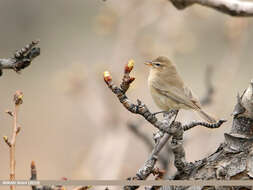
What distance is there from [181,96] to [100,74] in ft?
3.37

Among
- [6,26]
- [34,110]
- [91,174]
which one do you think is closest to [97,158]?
[91,174]

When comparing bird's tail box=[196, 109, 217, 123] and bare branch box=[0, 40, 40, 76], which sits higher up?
bird's tail box=[196, 109, 217, 123]

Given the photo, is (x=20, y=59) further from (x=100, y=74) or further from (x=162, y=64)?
(x=100, y=74)

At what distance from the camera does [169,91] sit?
3025 millimetres

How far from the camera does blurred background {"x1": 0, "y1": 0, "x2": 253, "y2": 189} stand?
3.69 meters

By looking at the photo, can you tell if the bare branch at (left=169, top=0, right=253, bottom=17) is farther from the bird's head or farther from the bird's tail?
the bird's head

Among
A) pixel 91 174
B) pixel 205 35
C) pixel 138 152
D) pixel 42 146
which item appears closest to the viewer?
pixel 91 174

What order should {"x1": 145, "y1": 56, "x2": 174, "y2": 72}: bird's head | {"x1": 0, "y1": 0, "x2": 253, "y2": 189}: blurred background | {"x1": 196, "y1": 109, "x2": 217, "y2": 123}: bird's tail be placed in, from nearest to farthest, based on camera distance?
{"x1": 196, "y1": 109, "x2": 217, "y2": 123}: bird's tail
{"x1": 145, "y1": 56, "x2": 174, "y2": 72}: bird's head
{"x1": 0, "y1": 0, "x2": 253, "y2": 189}: blurred background

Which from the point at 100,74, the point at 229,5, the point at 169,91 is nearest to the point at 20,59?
the point at 229,5

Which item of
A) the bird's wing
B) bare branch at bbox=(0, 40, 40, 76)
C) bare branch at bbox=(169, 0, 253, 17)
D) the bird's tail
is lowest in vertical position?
bare branch at bbox=(0, 40, 40, 76)

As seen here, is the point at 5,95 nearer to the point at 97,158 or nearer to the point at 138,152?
the point at 138,152

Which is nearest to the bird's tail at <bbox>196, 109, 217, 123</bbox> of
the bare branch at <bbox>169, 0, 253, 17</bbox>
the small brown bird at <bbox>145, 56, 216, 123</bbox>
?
the small brown bird at <bbox>145, 56, 216, 123</bbox>

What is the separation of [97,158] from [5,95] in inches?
209

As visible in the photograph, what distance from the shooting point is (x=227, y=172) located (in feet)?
5.50
